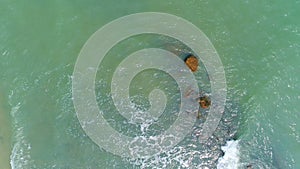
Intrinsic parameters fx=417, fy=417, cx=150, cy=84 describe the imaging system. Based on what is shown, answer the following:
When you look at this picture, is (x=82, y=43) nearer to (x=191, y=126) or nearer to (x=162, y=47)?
(x=162, y=47)

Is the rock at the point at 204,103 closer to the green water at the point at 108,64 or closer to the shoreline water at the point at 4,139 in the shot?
the green water at the point at 108,64

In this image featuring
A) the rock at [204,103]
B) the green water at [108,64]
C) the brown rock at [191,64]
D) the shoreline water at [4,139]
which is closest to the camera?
the shoreline water at [4,139]

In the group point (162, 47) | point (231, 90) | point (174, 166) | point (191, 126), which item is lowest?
point (174, 166)

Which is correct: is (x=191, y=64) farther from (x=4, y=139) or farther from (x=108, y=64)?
(x=4, y=139)

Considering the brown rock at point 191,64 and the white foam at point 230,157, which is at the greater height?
the brown rock at point 191,64

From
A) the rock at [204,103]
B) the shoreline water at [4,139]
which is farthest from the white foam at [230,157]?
the shoreline water at [4,139]

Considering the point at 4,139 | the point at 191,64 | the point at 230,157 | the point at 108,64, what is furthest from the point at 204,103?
the point at 4,139

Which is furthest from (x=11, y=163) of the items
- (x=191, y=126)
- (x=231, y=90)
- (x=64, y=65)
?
(x=231, y=90)
